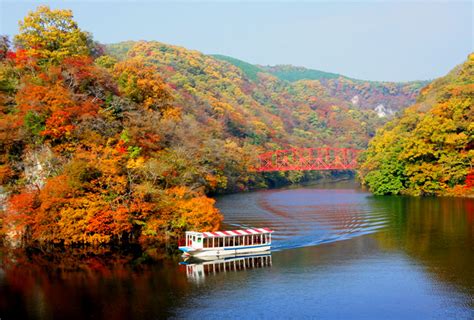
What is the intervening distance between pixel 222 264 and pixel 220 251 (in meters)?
1.26

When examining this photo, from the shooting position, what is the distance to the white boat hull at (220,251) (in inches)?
1276

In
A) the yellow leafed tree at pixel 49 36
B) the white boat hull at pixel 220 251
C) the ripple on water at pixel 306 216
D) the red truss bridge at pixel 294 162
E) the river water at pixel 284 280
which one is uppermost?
the yellow leafed tree at pixel 49 36

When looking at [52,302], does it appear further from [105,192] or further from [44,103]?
[44,103]

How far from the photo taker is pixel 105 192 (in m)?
37.3

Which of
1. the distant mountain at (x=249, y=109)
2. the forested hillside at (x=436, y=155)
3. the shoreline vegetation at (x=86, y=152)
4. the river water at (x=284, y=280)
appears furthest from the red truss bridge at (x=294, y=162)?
the river water at (x=284, y=280)

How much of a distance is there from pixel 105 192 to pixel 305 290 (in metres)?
17.1

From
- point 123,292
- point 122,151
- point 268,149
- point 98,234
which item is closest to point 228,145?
point 268,149

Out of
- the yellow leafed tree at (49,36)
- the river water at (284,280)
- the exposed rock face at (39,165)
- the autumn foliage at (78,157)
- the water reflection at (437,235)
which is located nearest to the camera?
the river water at (284,280)

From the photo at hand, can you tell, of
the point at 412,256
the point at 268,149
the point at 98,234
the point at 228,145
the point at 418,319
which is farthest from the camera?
the point at 268,149

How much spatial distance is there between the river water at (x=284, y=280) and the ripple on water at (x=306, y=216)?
1.04 feet

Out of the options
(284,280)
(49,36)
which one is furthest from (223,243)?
(49,36)

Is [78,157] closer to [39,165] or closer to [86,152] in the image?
[86,152]

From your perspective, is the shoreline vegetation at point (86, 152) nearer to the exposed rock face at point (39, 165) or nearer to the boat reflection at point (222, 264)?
the exposed rock face at point (39, 165)

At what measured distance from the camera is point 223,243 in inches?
1299
